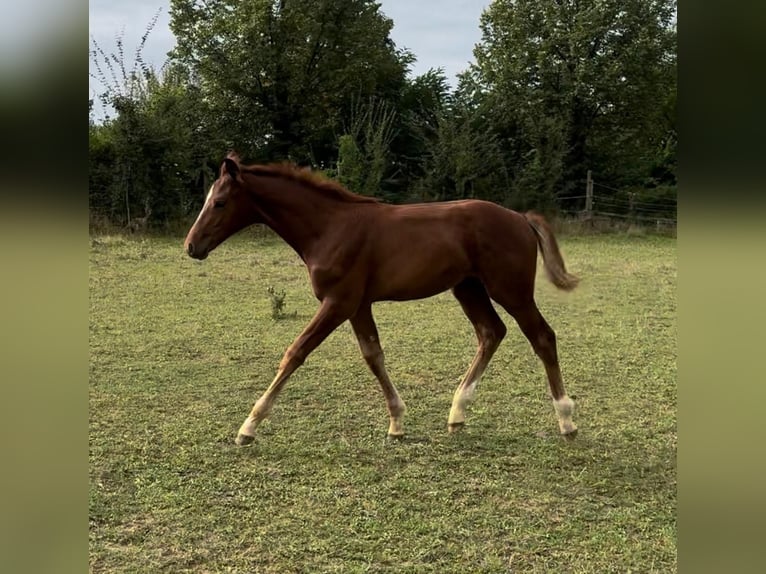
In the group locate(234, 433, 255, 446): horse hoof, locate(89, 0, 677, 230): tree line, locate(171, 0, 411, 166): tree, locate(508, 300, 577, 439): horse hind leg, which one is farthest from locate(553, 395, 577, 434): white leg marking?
locate(171, 0, 411, 166): tree

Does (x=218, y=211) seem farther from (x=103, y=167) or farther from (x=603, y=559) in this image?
(x=103, y=167)

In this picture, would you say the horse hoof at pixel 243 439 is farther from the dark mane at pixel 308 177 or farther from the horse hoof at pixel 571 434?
the horse hoof at pixel 571 434

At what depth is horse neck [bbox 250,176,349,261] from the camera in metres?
3.45

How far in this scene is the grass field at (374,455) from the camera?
2436 millimetres

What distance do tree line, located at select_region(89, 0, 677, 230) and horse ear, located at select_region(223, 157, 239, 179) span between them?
307 cm

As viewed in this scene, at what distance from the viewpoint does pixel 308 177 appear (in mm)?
3533

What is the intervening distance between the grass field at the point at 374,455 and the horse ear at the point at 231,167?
154 centimetres

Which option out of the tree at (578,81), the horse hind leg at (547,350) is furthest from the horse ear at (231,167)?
the tree at (578,81)

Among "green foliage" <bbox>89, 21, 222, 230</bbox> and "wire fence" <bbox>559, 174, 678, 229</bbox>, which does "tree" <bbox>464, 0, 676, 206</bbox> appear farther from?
"green foliage" <bbox>89, 21, 222, 230</bbox>

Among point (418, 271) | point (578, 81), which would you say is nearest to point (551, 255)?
point (418, 271)

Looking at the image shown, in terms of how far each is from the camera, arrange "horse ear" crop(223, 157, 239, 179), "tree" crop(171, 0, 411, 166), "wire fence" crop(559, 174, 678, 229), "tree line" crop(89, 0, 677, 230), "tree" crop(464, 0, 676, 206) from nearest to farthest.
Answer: "horse ear" crop(223, 157, 239, 179) → "tree line" crop(89, 0, 677, 230) → "tree" crop(171, 0, 411, 166) → "wire fence" crop(559, 174, 678, 229) → "tree" crop(464, 0, 676, 206)

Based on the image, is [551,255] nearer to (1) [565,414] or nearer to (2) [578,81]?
(1) [565,414]

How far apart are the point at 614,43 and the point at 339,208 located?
12.8 meters

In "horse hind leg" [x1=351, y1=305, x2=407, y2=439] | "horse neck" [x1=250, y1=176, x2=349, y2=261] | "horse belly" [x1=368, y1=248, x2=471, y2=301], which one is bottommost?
"horse hind leg" [x1=351, y1=305, x2=407, y2=439]
